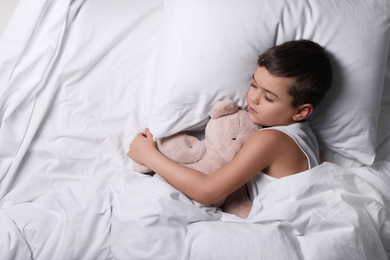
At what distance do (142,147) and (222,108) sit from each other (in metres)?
0.24

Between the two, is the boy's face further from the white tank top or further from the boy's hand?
the boy's hand

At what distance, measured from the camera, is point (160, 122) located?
119cm

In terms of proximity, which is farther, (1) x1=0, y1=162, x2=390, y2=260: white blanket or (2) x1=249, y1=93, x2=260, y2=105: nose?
(2) x1=249, y1=93, x2=260, y2=105: nose

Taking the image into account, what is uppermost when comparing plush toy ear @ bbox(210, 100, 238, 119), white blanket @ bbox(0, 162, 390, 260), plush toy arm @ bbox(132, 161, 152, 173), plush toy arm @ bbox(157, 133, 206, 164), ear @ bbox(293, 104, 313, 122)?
plush toy ear @ bbox(210, 100, 238, 119)

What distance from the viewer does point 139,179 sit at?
121 cm

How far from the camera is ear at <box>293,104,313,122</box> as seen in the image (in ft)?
3.82

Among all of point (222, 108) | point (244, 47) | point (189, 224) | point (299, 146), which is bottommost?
point (189, 224)

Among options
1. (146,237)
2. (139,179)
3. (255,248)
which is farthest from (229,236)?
(139,179)

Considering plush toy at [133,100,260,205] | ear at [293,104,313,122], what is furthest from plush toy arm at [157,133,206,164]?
ear at [293,104,313,122]

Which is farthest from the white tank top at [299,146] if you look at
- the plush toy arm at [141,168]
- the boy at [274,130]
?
the plush toy arm at [141,168]

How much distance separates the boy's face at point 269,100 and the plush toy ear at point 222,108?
5 cm

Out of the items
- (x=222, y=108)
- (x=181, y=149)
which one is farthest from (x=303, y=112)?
Result: (x=181, y=149)

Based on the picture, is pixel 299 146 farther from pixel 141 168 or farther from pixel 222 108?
pixel 141 168

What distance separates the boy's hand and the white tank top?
0.29m
